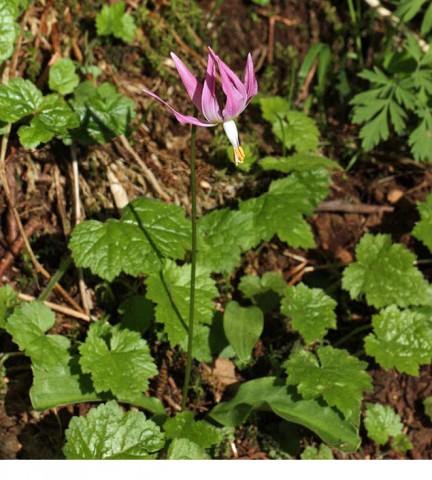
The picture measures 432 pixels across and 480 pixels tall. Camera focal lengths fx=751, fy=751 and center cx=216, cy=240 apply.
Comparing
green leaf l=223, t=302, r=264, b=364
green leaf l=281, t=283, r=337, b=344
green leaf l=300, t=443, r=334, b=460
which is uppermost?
green leaf l=281, t=283, r=337, b=344

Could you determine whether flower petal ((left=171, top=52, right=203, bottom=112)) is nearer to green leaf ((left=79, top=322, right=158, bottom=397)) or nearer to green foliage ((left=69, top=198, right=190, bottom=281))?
green foliage ((left=69, top=198, right=190, bottom=281))

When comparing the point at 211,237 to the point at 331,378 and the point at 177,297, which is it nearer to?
the point at 177,297

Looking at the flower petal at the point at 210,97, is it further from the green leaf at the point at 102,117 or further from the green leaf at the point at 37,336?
the green leaf at the point at 37,336

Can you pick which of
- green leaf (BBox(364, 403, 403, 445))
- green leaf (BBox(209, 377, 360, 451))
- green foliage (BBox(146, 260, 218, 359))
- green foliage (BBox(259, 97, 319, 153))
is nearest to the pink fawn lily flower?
green foliage (BBox(146, 260, 218, 359))

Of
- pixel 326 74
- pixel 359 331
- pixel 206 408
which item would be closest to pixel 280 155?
pixel 326 74

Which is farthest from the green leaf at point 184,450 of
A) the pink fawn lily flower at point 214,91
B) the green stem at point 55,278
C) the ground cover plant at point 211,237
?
the pink fawn lily flower at point 214,91
